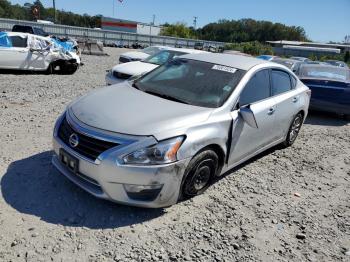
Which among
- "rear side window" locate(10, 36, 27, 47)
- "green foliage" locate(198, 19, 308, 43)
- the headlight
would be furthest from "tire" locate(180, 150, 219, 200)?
"green foliage" locate(198, 19, 308, 43)

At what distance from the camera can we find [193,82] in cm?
443

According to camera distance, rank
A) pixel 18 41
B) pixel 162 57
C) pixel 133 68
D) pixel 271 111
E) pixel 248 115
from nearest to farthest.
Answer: pixel 248 115 → pixel 271 111 → pixel 133 68 → pixel 162 57 → pixel 18 41

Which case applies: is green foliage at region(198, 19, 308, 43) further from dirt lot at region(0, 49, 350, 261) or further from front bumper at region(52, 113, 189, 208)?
front bumper at region(52, 113, 189, 208)

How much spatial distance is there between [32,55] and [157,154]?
982 cm

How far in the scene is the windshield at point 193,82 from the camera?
13.6 feet

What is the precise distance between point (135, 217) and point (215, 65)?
2.31 metres

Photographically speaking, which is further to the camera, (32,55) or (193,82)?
(32,55)

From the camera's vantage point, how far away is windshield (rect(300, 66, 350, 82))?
29.0ft

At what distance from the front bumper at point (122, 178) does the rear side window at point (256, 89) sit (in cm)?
135

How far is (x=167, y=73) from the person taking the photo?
482cm

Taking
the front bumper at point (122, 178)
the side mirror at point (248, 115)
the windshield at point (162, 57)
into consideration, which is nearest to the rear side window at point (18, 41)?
the windshield at point (162, 57)

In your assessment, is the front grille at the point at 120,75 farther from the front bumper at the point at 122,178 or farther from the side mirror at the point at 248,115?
the front bumper at the point at 122,178

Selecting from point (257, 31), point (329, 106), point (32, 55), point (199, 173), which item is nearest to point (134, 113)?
point (199, 173)

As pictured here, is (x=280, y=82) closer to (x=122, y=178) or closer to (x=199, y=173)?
(x=199, y=173)
